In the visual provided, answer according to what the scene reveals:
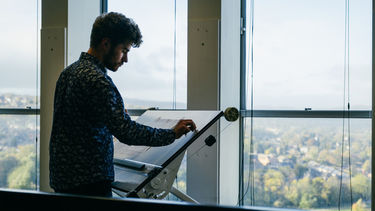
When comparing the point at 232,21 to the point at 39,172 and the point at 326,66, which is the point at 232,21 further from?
the point at 39,172

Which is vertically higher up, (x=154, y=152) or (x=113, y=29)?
(x=113, y=29)

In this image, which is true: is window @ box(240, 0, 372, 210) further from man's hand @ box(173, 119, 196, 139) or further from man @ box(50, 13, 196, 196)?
man @ box(50, 13, 196, 196)

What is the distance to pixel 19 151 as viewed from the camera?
308 cm

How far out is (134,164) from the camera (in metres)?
1.59

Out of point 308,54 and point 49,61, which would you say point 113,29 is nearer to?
point 308,54

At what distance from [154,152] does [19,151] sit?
1857mm

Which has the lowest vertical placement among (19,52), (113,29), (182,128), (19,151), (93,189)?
(19,151)

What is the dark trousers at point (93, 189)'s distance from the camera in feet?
4.31

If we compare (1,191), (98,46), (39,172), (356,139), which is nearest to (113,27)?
(98,46)

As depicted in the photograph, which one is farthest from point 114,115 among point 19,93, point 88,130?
point 19,93

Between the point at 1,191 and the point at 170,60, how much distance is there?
89.9 inches

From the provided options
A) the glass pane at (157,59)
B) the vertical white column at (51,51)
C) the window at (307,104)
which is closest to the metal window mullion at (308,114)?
the window at (307,104)

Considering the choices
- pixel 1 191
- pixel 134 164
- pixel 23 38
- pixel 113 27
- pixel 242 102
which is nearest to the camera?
pixel 1 191

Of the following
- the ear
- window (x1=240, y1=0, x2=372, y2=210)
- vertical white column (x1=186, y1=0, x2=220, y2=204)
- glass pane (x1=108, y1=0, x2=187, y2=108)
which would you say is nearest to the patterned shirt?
the ear
